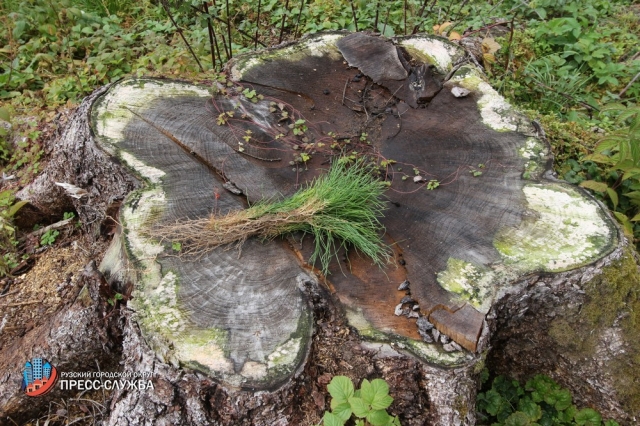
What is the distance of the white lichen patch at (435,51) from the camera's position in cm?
273

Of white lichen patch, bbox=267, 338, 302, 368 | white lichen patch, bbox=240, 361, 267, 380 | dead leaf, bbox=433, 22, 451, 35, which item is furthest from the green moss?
dead leaf, bbox=433, 22, 451, 35

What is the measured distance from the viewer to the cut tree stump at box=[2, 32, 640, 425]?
62.4 inches

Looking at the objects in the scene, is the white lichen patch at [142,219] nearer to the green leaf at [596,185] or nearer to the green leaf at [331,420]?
the green leaf at [331,420]

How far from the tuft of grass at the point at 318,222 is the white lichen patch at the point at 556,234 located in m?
0.51

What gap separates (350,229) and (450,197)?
52 centimetres

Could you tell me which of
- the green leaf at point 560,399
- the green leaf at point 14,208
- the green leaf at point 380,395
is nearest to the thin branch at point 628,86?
the green leaf at point 560,399

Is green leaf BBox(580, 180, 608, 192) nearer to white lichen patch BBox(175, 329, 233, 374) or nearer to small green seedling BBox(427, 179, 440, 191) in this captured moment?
small green seedling BBox(427, 179, 440, 191)

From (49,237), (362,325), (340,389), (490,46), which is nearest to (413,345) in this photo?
(362,325)

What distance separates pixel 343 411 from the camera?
155 centimetres

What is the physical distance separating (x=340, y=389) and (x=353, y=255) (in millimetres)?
598

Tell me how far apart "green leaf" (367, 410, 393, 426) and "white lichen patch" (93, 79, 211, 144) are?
1596mm

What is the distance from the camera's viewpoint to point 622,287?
1.85 meters

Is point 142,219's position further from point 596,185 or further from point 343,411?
point 596,185

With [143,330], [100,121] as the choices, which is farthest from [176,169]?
[143,330]
